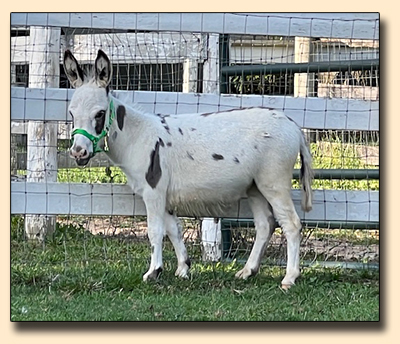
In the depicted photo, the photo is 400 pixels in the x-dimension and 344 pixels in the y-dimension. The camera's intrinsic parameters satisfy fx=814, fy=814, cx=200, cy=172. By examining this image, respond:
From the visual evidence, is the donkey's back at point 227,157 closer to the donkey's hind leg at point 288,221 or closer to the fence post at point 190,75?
the donkey's hind leg at point 288,221

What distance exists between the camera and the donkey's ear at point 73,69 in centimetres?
541

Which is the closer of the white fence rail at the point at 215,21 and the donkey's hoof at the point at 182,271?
the donkey's hoof at the point at 182,271

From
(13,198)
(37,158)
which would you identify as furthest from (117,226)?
(13,198)

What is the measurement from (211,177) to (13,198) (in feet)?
4.70

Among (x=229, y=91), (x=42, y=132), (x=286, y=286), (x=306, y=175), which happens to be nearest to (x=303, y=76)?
(x=229, y=91)

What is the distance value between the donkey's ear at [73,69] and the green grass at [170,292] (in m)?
1.35

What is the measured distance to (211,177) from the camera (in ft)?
18.1

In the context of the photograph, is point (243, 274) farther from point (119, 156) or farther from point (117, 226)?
point (117, 226)

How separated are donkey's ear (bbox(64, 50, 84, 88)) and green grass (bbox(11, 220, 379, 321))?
1.35 meters

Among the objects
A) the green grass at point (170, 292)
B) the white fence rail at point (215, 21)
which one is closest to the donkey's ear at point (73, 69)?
the white fence rail at point (215, 21)

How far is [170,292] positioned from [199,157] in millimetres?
930

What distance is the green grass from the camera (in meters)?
4.97

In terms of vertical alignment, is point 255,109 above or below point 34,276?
above

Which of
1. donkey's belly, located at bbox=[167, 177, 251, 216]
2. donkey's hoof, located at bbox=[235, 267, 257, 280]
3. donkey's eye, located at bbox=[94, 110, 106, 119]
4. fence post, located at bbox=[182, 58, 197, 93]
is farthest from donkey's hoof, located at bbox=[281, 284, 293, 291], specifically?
fence post, located at bbox=[182, 58, 197, 93]
